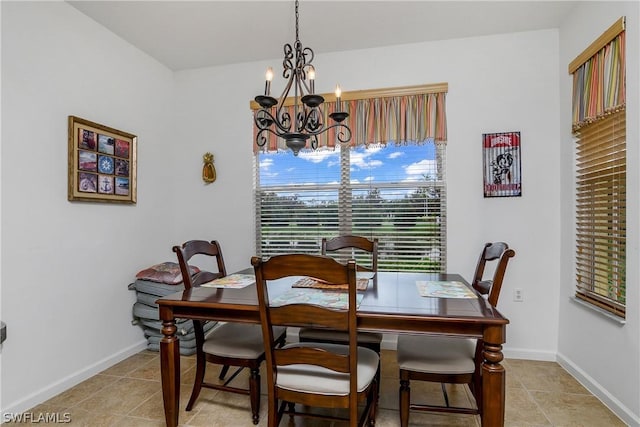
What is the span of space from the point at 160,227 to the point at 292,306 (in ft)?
7.99

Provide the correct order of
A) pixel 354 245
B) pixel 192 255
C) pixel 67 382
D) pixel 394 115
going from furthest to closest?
pixel 394 115 → pixel 354 245 → pixel 67 382 → pixel 192 255

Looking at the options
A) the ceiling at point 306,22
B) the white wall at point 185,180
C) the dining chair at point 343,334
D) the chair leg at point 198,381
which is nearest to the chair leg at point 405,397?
the dining chair at point 343,334

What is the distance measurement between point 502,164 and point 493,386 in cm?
→ 200

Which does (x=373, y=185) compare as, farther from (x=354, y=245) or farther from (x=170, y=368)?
(x=170, y=368)

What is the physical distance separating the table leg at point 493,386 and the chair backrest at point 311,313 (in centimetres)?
56

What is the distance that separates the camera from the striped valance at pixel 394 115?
9.98 ft

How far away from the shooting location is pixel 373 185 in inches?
128

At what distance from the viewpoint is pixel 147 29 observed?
2846mm

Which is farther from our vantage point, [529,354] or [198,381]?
[529,354]

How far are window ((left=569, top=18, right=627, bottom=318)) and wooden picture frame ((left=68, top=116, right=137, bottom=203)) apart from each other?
3.53 metres

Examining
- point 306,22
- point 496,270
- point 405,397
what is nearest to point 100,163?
point 306,22

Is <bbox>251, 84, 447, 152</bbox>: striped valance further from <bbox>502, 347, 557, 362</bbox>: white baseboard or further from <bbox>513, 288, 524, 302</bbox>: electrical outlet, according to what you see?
<bbox>502, 347, 557, 362</bbox>: white baseboard

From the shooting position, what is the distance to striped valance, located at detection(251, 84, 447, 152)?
3.04 meters

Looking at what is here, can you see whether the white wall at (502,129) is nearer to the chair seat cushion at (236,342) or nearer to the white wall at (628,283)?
the white wall at (628,283)
